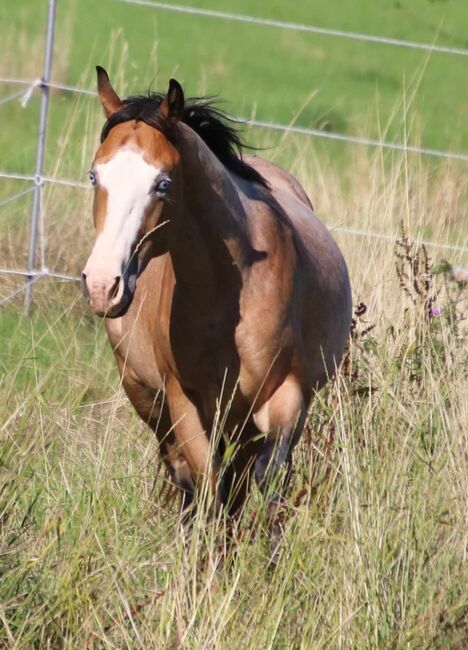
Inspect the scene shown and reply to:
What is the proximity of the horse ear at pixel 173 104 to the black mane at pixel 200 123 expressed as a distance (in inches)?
0.7

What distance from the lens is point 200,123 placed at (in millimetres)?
4621

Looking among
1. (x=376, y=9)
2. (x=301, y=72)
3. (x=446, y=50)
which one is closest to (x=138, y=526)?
(x=446, y=50)

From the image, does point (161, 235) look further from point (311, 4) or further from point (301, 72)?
point (311, 4)

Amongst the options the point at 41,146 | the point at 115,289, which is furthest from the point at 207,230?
the point at 41,146

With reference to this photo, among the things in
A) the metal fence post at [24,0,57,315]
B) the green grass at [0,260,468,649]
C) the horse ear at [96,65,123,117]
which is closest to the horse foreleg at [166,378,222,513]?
the green grass at [0,260,468,649]

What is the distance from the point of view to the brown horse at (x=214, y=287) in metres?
4.00

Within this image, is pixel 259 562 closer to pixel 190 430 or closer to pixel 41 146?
pixel 190 430

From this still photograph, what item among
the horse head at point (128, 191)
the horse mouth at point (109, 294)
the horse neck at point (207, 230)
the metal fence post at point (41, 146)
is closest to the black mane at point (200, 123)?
the horse head at point (128, 191)

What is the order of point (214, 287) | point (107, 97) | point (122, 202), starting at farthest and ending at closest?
point (214, 287)
point (107, 97)
point (122, 202)

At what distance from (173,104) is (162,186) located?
28 centimetres

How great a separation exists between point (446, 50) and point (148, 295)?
9.57 ft

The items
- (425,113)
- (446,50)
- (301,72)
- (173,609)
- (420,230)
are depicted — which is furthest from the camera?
(301,72)

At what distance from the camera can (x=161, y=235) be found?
415 centimetres

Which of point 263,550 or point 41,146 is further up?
point 41,146
